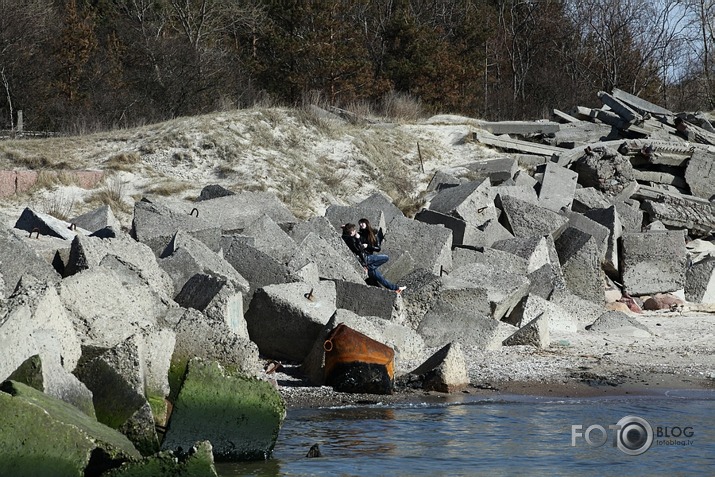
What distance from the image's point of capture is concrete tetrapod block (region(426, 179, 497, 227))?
49.4ft

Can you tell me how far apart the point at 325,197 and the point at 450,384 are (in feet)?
32.3

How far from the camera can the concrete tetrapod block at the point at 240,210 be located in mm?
13633

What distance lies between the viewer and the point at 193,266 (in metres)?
10.2

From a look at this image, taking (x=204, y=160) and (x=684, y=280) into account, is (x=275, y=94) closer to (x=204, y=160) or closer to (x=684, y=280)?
(x=204, y=160)

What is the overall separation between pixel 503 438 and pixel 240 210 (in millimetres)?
6827

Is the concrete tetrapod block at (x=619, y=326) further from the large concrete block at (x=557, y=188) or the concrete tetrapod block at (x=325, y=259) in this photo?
the large concrete block at (x=557, y=188)

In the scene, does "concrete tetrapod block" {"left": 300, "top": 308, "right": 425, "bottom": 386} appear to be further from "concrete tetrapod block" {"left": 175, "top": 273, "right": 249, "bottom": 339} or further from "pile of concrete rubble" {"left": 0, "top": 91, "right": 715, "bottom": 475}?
"concrete tetrapod block" {"left": 175, "top": 273, "right": 249, "bottom": 339}

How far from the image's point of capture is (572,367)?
10125mm

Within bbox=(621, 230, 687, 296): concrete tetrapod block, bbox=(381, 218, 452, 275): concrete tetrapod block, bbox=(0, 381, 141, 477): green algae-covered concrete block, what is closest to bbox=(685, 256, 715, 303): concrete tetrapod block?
bbox=(621, 230, 687, 296): concrete tetrapod block

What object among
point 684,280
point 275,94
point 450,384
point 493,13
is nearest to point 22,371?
point 450,384

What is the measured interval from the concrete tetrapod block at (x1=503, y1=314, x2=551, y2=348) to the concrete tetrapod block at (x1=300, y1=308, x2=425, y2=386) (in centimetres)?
112

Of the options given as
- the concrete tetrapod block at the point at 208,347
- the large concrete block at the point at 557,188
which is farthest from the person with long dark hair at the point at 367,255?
the large concrete block at the point at 557,188

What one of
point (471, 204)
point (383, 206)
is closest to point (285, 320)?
point (383, 206)

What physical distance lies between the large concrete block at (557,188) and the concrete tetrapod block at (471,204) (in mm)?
2064
